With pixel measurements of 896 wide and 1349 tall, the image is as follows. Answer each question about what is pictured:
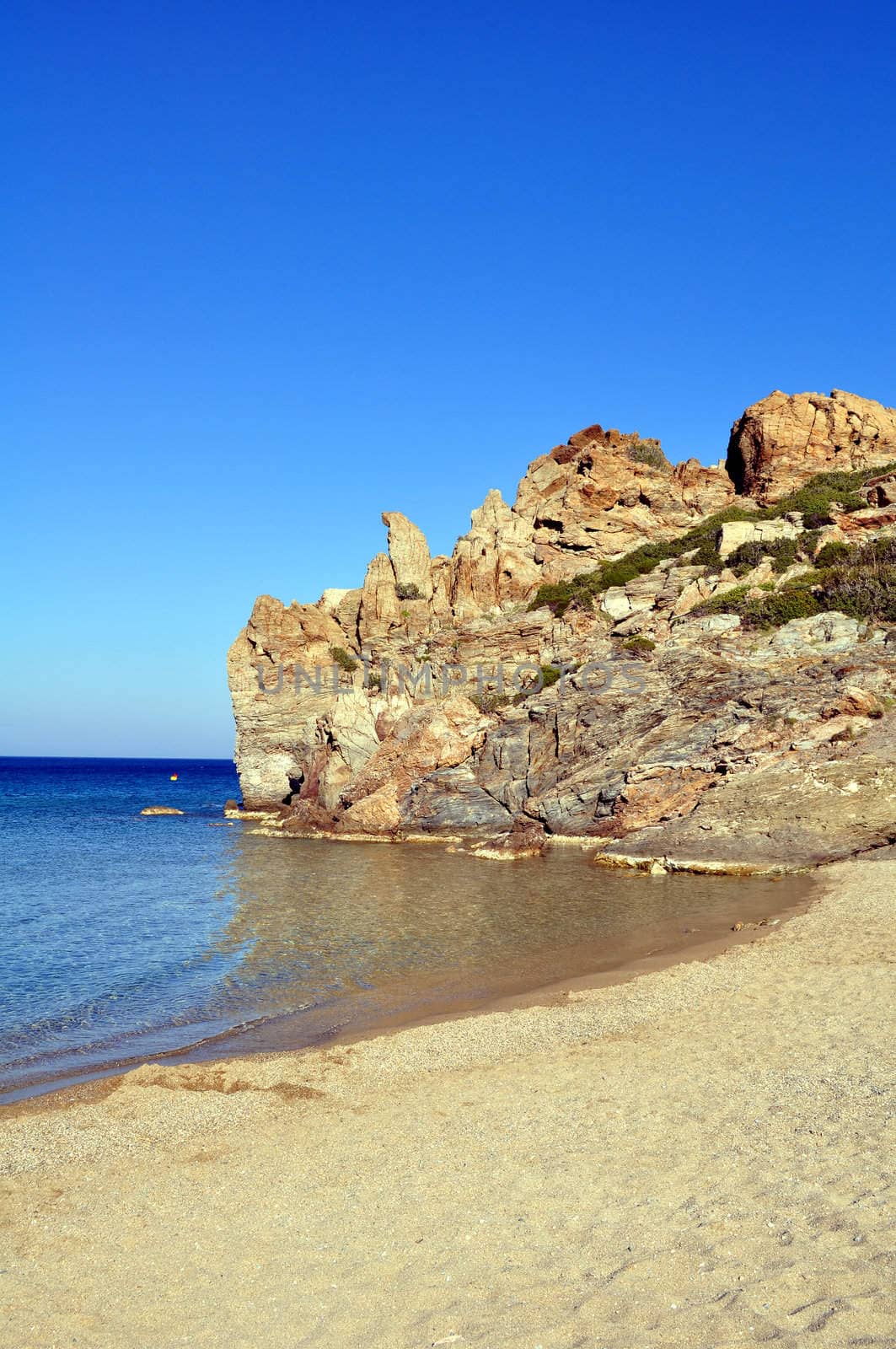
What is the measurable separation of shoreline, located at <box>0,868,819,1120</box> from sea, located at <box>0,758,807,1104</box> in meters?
0.07

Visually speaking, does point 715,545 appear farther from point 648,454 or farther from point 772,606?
point 648,454

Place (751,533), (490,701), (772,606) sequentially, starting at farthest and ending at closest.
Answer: (751,533) → (490,701) → (772,606)

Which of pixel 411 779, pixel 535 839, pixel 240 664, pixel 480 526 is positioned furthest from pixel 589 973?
pixel 480 526

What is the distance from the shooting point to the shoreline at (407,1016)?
12.5 meters

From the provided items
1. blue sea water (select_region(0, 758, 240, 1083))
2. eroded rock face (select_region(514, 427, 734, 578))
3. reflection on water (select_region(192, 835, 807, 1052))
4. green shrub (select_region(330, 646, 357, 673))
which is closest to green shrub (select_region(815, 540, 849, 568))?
eroded rock face (select_region(514, 427, 734, 578))

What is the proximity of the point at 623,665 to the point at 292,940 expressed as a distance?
27501 mm

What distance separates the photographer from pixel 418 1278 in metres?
6.63

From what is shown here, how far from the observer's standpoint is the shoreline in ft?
41.0

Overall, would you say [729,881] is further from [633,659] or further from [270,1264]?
[270,1264]

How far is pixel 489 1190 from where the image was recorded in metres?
8.14

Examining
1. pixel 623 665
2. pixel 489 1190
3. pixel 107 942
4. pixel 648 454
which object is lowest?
pixel 107 942

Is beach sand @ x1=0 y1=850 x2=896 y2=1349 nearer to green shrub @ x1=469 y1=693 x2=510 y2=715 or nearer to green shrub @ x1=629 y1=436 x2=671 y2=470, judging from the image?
green shrub @ x1=469 y1=693 x2=510 y2=715

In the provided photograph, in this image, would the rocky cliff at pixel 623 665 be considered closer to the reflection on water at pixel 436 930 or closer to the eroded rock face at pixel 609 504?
the eroded rock face at pixel 609 504

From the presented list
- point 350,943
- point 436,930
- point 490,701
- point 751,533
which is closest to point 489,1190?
point 350,943
